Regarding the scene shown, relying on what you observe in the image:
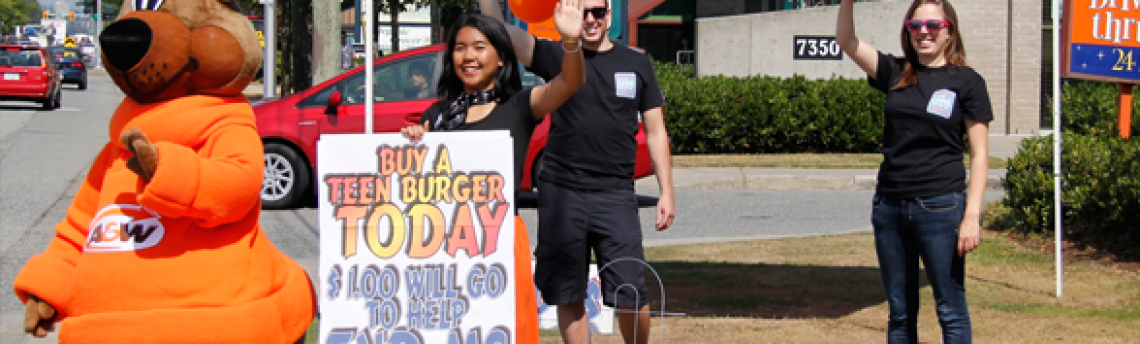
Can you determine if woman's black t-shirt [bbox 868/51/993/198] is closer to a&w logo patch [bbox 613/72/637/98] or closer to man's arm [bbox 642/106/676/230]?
man's arm [bbox 642/106/676/230]

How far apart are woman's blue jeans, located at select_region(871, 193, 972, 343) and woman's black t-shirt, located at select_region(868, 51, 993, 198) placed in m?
0.06

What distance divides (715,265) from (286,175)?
15.8 feet

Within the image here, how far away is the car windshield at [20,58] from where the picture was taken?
82.5ft

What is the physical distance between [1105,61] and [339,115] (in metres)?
6.36

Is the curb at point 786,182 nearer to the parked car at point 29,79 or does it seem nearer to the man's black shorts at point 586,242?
the man's black shorts at point 586,242

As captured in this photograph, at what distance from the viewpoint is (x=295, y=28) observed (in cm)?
1145

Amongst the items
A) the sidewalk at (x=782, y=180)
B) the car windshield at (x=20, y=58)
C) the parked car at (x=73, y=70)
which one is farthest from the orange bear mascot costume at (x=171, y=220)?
the parked car at (x=73, y=70)

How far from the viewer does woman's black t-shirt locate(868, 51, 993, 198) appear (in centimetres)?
409

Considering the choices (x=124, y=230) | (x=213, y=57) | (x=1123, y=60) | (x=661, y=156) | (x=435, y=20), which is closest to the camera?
(x=124, y=230)

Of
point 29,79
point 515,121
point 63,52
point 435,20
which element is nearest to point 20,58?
point 29,79

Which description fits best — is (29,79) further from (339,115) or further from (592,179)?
(592,179)

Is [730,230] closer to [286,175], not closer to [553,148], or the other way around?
[286,175]

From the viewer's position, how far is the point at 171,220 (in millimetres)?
2980

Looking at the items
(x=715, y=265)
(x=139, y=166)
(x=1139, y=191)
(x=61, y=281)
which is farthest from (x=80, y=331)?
(x=1139, y=191)
